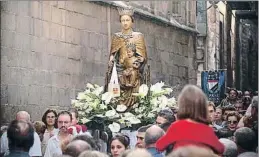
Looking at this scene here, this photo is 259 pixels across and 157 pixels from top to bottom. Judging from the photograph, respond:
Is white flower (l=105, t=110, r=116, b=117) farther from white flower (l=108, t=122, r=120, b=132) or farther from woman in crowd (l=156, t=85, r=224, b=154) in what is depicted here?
woman in crowd (l=156, t=85, r=224, b=154)

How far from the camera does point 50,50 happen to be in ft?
53.1

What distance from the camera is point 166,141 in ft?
25.5

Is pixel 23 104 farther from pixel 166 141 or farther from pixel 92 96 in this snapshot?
pixel 166 141

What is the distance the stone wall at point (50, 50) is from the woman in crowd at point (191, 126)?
677 centimetres

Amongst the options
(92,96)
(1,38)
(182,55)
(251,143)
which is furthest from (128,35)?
(182,55)

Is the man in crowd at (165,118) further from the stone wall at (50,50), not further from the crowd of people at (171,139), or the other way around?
the stone wall at (50,50)

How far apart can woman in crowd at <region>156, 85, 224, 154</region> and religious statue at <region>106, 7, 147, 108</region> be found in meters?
5.27

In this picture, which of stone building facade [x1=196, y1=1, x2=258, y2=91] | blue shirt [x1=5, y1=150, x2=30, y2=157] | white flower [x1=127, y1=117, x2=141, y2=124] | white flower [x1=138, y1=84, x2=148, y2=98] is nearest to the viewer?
blue shirt [x1=5, y1=150, x2=30, y2=157]

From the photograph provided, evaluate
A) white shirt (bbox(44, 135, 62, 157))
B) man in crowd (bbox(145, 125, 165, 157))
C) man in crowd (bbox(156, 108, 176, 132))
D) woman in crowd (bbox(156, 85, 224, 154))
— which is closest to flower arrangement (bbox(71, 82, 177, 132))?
white shirt (bbox(44, 135, 62, 157))

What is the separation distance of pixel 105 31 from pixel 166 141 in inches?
432

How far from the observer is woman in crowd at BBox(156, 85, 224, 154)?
25.4ft

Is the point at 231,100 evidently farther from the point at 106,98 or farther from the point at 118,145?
the point at 118,145

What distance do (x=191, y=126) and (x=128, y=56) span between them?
215 inches

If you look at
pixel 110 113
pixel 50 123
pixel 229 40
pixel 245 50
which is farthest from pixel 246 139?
pixel 245 50
